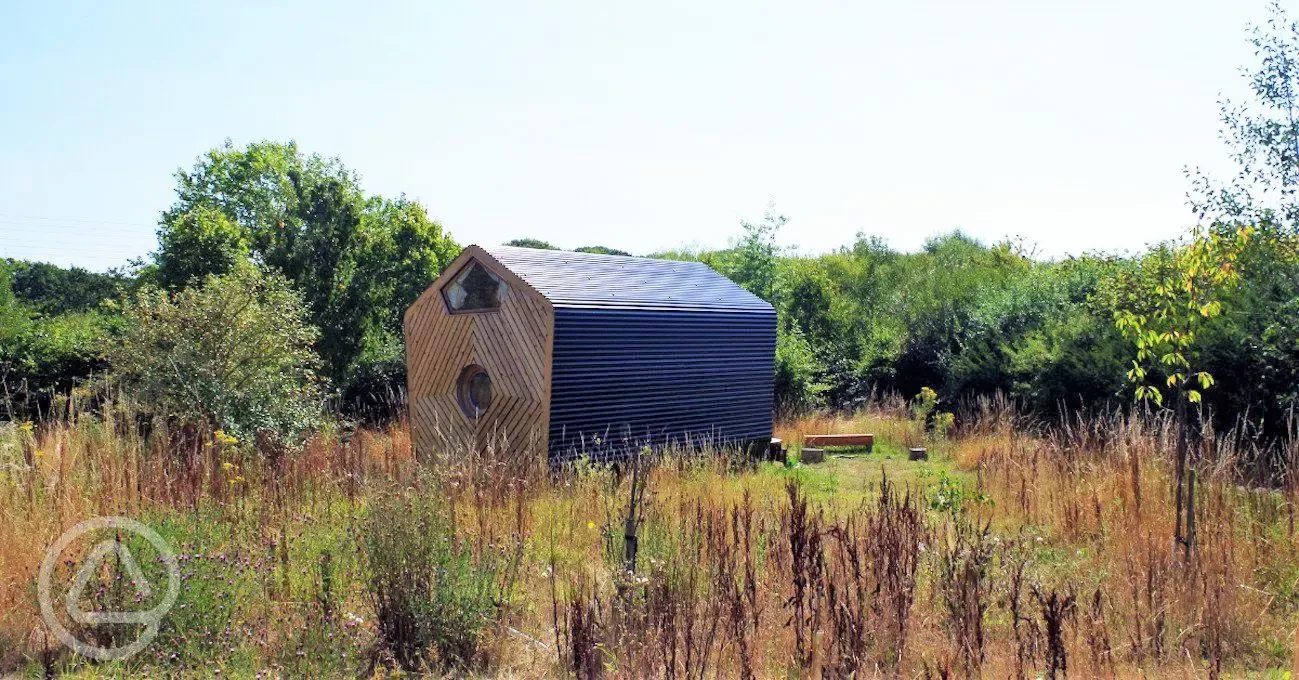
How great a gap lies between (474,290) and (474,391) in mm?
1146

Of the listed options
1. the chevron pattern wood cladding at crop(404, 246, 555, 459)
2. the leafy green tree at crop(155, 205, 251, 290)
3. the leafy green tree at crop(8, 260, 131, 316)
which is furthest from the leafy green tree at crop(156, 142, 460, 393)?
the leafy green tree at crop(8, 260, 131, 316)

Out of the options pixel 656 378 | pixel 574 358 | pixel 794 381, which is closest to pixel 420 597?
pixel 574 358

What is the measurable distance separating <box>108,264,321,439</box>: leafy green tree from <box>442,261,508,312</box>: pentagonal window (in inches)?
73.3

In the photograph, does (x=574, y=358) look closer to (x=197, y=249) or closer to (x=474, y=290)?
(x=474, y=290)

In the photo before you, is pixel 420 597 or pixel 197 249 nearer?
pixel 420 597

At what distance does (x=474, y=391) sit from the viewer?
436 inches

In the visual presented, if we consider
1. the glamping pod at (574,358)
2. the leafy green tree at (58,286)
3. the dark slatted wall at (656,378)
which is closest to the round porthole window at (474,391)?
the glamping pod at (574,358)

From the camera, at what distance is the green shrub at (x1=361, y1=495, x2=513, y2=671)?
443cm

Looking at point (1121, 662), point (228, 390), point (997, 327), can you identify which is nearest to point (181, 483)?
point (228, 390)

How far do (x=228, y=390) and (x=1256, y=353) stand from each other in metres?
10.1

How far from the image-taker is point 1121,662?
4234 millimetres

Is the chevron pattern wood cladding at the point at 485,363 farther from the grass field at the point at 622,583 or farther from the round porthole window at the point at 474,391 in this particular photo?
the grass field at the point at 622,583

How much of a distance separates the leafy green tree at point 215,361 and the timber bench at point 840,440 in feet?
21.6

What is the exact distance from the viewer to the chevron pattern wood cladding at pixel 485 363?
33.1 feet
